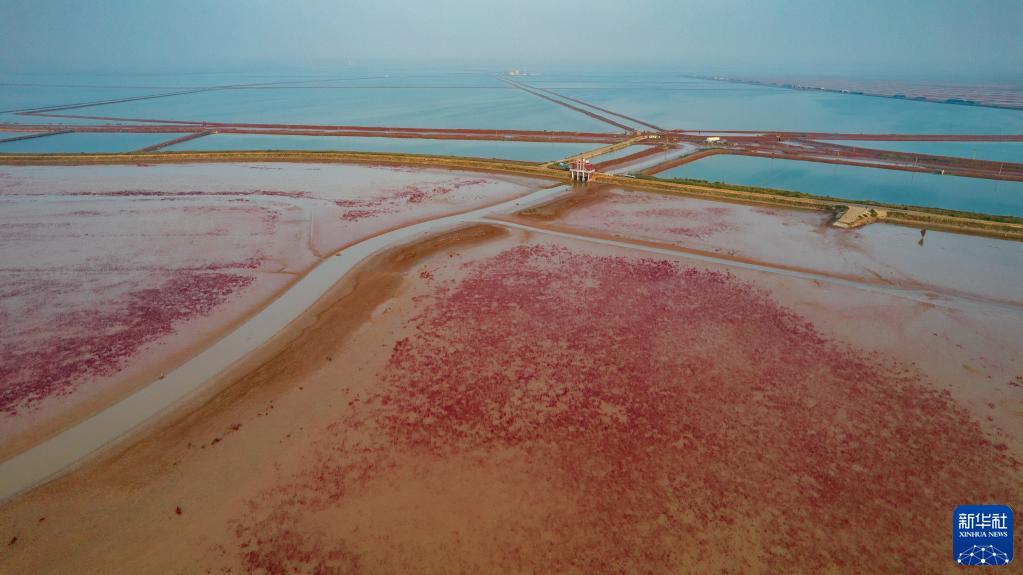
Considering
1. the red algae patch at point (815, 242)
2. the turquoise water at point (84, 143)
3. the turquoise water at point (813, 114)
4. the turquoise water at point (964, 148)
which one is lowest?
the red algae patch at point (815, 242)

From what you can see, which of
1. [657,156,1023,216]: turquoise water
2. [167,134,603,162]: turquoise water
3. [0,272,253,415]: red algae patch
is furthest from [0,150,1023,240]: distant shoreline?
[0,272,253,415]: red algae patch

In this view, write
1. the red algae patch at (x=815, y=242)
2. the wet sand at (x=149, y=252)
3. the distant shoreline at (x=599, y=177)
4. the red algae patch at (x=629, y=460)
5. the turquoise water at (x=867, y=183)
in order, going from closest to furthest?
the red algae patch at (x=629, y=460) → the wet sand at (x=149, y=252) → the red algae patch at (x=815, y=242) → the distant shoreline at (x=599, y=177) → the turquoise water at (x=867, y=183)

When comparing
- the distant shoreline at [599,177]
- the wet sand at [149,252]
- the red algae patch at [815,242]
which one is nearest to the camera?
the wet sand at [149,252]

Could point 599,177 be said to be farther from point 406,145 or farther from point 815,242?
point 406,145

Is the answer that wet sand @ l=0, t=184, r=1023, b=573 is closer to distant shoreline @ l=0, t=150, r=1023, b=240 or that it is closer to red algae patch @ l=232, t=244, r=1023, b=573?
red algae patch @ l=232, t=244, r=1023, b=573

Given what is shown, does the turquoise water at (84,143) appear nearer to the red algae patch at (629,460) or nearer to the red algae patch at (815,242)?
the red algae patch at (815,242)

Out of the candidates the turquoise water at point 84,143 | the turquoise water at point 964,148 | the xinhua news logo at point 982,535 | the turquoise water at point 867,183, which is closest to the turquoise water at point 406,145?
the turquoise water at point 84,143

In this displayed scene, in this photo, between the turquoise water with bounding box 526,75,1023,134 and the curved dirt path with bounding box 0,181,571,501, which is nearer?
the curved dirt path with bounding box 0,181,571,501
